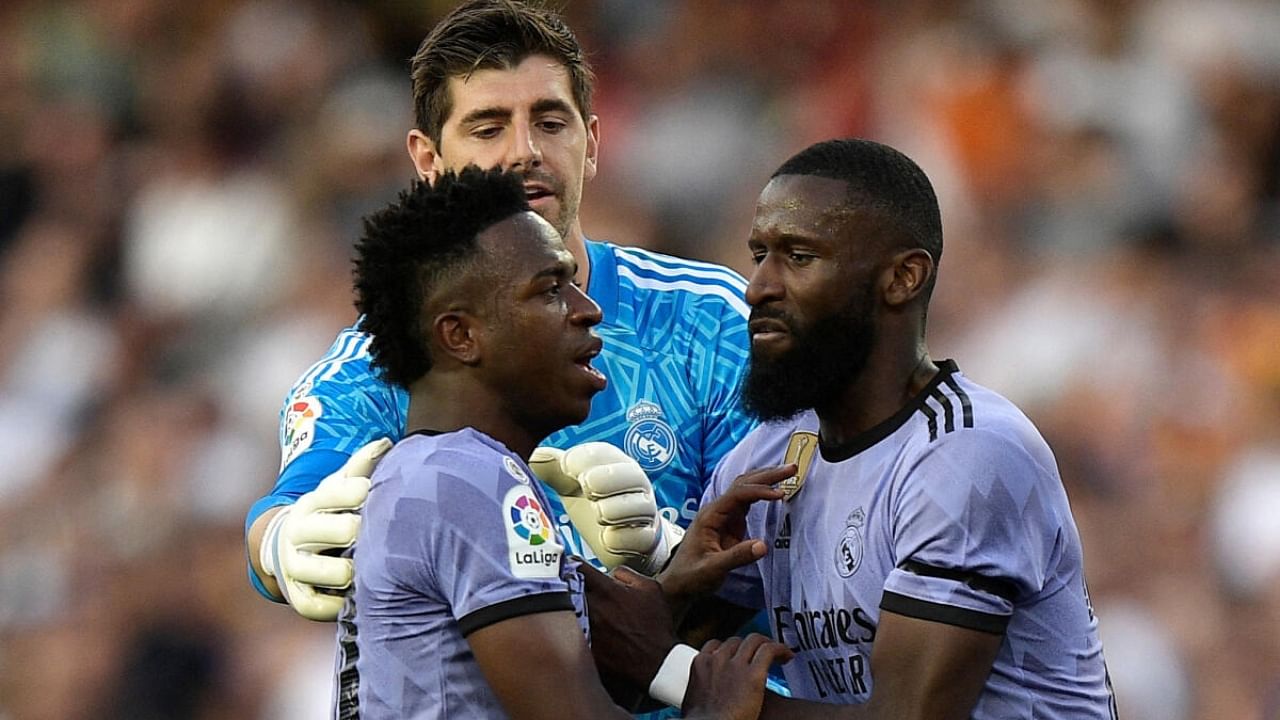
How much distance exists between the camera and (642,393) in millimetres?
4312

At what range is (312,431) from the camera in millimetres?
4156

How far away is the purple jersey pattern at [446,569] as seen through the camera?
3174 mm

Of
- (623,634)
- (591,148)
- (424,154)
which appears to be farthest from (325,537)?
(591,148)

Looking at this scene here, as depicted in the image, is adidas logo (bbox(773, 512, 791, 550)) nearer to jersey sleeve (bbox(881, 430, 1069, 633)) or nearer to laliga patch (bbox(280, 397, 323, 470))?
jersey sleeve (bbox(881, 430, 1069, 633))

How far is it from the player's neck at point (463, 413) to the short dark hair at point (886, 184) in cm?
74

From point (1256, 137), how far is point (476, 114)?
4.58 metres

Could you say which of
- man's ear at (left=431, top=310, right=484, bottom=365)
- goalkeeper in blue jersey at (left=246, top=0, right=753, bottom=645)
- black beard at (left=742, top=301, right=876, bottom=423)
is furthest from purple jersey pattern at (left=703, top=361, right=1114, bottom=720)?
man's ear at (left=431, top=310, right=484, bottom=365)

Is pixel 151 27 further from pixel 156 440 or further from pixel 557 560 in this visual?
pixel 557 560

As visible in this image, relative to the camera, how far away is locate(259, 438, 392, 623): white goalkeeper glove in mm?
3520

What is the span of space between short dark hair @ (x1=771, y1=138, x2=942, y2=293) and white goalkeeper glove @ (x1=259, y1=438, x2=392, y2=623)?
99 cm

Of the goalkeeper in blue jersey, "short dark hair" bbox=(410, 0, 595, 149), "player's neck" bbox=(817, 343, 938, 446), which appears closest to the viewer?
"player's neck" bbox=(817, 343, 938, 446)

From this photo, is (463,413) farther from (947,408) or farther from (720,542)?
(947,408)

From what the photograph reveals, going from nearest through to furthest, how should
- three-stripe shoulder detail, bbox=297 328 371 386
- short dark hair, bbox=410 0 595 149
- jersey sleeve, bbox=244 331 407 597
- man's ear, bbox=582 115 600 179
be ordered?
jersey sleeve, bbox=244 331 407 597, three-stripe shoulder detail, bbox=297 328 371 386, short dark hair, bbox=410 0 595 149, man's ear, bbox=582 115 600 179

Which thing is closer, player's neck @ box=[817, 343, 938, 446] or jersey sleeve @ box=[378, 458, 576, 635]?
jersey sleeve @ box=[378, 458, 576, 635]
